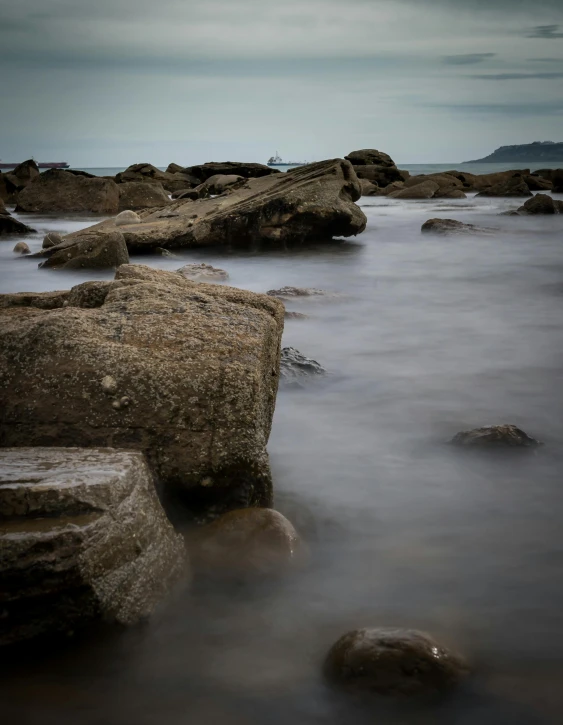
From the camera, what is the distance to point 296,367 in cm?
476

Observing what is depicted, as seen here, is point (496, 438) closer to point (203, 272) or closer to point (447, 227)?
point (203, 272)

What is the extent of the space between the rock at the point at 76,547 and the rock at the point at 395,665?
0.59 metres

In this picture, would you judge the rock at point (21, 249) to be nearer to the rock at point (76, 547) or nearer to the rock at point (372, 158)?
the rock at point (76, 547)

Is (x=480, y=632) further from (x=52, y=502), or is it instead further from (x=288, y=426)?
(x=288, y=426)

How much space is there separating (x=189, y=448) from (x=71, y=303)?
55.2 inches

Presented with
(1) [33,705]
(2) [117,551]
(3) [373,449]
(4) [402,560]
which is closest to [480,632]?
(4) [402,560]

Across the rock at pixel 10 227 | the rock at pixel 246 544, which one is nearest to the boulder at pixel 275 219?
the rock at pixel 10 227

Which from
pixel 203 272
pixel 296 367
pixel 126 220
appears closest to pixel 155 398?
pixel 296 367

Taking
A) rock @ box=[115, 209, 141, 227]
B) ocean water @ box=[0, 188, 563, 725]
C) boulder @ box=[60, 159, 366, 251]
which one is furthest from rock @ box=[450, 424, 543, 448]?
rock @ box=[115, 209, 141, 227]

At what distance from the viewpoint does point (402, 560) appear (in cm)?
258

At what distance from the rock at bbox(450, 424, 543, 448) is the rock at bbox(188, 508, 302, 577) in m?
1.21

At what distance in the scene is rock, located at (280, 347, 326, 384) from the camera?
4.61m

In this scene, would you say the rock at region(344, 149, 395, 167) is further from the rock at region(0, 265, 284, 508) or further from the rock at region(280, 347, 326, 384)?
the rock at region(0, 265, 284, 508)

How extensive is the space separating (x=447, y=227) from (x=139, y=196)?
1012cm
